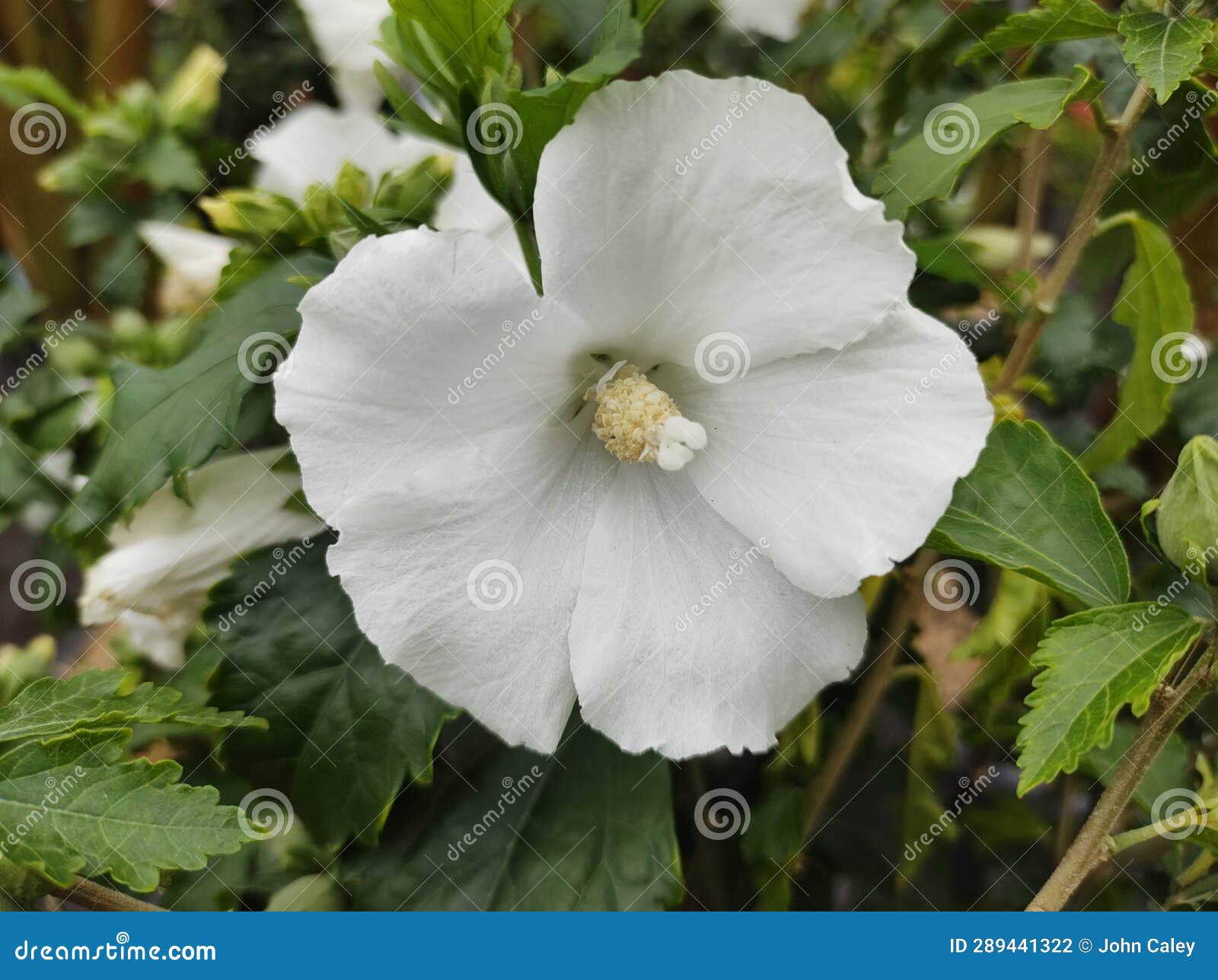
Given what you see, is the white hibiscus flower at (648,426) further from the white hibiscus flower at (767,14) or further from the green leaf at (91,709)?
the white hibiscus flower at (767,14)

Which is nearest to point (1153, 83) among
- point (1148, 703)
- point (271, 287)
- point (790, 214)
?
point (790, 214)

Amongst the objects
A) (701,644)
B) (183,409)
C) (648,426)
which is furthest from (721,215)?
(183,409)

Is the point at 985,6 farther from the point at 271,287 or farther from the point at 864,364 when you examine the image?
the point at 271,287

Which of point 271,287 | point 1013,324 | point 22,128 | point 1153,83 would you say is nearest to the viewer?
point 1153,83

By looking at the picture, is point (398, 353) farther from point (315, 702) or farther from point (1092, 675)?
point (1092, 675)

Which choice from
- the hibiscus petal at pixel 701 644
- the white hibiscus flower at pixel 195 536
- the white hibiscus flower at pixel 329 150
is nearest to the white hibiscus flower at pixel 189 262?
the white hibiscus flower at pixel 329 150
